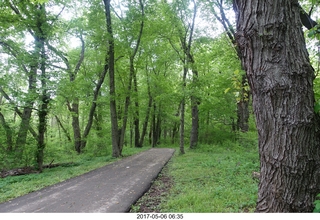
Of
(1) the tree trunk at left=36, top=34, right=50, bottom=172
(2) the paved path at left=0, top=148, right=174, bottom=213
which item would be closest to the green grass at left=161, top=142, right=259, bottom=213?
(2) the paved path at left=0, top=148, right=174, bottom=213

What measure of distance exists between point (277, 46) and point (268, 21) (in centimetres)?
29

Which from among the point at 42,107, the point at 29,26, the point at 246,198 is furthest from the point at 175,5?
the point at 246,198

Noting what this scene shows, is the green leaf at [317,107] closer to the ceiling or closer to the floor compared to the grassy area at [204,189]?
closer to the ceiling

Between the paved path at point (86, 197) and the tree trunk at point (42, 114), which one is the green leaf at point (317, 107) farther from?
the tree trunk at point (42, 114)

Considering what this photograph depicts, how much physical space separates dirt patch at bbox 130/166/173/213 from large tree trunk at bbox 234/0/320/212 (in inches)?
87.8

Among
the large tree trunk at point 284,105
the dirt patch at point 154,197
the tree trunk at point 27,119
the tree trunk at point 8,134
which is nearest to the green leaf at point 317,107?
the large tree trunk at point 284,105

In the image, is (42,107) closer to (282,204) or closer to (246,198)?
(246,198)

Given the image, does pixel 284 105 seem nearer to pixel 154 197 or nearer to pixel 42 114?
pixel 154 197

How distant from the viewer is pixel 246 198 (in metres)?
3.70

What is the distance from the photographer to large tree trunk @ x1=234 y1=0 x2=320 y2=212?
2037mm

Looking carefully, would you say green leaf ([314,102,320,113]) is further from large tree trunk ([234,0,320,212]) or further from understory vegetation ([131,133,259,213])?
understory vegetation ([131,133,259,213])

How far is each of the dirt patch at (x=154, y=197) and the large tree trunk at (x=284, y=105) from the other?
2.23 m

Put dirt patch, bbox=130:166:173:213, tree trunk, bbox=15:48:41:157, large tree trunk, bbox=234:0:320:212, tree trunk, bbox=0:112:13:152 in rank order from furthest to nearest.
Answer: tree trunk, bbox=0:112:13:152 < tree trunk, bbox=15:48:41:157 < dirt patch, bbox=130:166:173:213 < large tree trunk, bbox=234:0:320:212

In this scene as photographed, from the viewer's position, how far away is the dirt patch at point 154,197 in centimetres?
373
